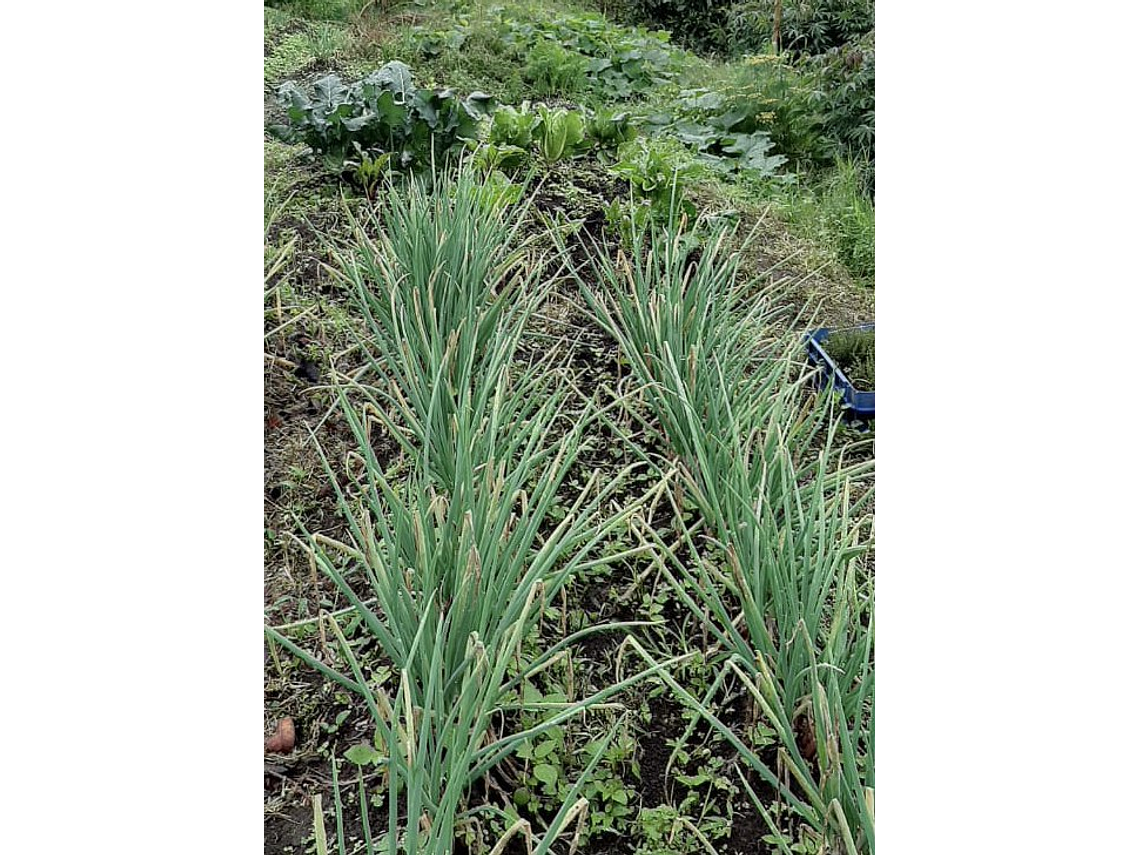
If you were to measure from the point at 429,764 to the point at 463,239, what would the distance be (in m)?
1.45

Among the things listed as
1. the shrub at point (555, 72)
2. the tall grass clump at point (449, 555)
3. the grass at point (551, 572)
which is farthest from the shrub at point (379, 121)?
the shrub at point (555, 72)

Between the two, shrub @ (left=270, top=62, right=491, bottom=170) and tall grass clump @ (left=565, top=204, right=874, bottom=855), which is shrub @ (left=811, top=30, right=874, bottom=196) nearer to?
shrub @ (left=270, top=62, right=491, bottom=170)

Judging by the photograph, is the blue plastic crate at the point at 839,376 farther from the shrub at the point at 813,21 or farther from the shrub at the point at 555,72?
the shrub at the point at 813,21

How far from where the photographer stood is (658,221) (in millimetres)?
3230

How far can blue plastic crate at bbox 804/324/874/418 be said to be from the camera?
2.55 metres

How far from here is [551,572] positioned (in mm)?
1739

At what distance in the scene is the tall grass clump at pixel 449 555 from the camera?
124 cm

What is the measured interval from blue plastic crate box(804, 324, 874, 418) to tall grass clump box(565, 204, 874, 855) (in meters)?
0.10

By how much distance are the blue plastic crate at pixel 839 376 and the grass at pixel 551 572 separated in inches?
2.3

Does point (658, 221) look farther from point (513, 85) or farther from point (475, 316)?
point (513, 85)

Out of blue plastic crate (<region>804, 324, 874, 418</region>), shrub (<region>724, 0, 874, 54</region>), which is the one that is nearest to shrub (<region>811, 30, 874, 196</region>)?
shrub (<region>724, 0, 874, 54</region>)

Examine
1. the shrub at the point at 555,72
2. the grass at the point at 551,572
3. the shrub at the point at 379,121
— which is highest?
the shrub at the point at 555,72

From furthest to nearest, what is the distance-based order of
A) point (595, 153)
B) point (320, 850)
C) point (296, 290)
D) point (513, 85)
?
point (513, 85) → point (595, 153) → point (296, 290) → point (320, 850)

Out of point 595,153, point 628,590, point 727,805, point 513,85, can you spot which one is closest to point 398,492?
point 628,590
